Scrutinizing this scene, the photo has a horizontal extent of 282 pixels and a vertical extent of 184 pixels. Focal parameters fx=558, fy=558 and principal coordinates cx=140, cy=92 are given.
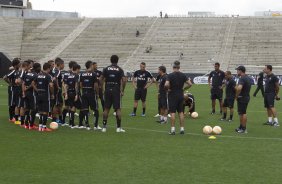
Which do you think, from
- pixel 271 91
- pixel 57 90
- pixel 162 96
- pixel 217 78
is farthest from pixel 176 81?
pixel 217 78

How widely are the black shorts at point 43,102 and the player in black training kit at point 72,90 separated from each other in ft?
3.83

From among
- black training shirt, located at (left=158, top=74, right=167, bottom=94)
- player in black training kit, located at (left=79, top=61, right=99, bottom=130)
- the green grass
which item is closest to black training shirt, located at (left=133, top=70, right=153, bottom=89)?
black training shirt, located at (left=158, top=74, right=167, bottom=94)

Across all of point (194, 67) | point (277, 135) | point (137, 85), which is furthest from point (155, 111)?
point (194, 67)

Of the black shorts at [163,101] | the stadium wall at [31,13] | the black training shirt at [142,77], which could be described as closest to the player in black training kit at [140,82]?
the black training shirt at [142,77]

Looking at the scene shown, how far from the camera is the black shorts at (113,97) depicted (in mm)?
15680

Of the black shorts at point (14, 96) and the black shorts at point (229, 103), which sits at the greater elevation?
the black shorts at point (14, 96)

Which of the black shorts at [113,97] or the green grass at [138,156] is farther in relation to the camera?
the black shorts at [113,97]

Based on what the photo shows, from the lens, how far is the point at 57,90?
1759 centimetres

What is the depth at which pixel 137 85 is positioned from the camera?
21688 mm

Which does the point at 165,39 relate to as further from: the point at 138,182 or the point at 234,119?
the point at 138,182

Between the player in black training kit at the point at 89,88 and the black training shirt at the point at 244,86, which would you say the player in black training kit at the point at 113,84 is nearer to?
the player in black training kit at the point at 89,88

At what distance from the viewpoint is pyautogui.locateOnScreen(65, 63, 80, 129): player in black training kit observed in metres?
16.9

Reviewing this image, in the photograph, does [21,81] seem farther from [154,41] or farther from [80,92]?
[154,41]

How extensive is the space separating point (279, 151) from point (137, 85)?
9836 millimetres
